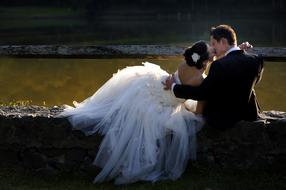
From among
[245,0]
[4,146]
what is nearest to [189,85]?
[4,146]

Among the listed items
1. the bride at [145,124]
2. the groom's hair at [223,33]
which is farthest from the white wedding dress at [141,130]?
the groom's hair at [223,33]

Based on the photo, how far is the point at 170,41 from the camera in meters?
19.7

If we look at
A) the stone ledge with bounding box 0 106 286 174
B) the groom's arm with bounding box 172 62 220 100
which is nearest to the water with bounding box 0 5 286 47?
the stone ledge with bounding box 0 106 286 174

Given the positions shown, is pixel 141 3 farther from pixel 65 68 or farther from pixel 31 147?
pixel 31 147

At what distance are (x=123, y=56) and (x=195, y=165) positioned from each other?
7030 millimetres

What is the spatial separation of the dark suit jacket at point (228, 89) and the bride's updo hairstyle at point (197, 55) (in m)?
0.19

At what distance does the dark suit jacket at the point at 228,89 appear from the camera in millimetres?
3812

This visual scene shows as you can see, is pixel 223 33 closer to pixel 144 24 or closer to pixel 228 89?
pixel 228 89

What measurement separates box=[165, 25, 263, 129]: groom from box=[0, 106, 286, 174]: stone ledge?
0.11 m

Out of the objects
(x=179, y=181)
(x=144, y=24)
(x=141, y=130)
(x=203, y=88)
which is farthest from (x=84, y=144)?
(x=144, y=24)

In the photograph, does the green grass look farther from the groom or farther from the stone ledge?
the groom

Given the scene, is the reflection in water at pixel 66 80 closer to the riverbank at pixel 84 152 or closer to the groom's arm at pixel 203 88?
the riverbank at pixel 84 152

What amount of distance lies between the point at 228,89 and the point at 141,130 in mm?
713

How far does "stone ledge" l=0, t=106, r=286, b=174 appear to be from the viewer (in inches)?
159
